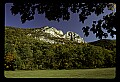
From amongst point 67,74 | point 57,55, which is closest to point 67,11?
point 67,74

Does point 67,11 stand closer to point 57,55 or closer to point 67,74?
point 67,74

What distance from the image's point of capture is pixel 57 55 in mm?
24094

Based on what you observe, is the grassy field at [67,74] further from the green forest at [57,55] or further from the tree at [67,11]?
the tree at [67,11]

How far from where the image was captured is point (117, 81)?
10.6 feet

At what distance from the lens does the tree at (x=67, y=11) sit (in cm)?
369

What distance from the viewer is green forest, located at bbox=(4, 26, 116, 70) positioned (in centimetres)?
2353

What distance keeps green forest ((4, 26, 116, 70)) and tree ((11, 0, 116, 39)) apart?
64.1 feet

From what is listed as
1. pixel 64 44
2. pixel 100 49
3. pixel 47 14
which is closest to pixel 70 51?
→ pixel 64 44

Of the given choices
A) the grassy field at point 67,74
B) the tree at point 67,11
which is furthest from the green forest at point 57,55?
the tree at point 67,11

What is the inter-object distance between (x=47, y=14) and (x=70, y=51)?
68.3 feet

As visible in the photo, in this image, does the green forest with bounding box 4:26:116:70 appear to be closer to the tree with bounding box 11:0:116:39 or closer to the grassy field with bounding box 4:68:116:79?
the grassy field with bounding box 4:68:116:79

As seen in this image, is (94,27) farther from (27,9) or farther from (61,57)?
(61,57)

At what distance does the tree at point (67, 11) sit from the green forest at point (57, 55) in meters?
19.5

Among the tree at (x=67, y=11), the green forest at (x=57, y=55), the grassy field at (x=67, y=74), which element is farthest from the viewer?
the green forest at (x=57, y=55)
